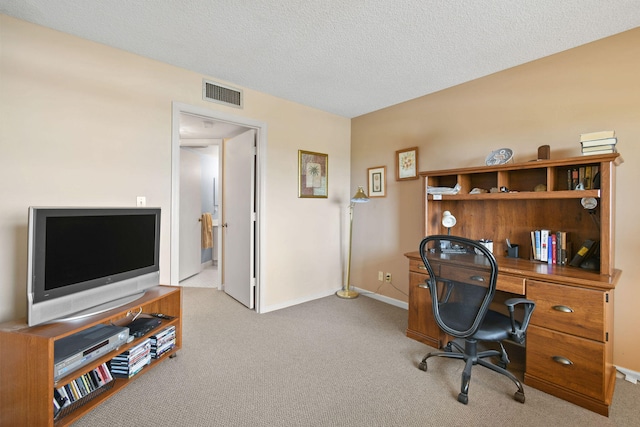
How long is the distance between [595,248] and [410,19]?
2.06 metres

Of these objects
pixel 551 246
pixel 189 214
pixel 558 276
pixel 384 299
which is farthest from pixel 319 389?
pixel 189 214

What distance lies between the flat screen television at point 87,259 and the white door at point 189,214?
2523 millimetres

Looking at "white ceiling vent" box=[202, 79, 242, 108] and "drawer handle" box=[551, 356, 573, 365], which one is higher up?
"white ceiling vent" box=[202, 79, 242, 108]

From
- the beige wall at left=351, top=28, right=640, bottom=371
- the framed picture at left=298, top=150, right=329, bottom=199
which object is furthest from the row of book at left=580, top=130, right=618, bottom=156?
the framed picture at left=298, top=150, right=329, bottom=199

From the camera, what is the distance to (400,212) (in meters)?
3.47

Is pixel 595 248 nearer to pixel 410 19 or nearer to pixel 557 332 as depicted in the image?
pixel 557 332

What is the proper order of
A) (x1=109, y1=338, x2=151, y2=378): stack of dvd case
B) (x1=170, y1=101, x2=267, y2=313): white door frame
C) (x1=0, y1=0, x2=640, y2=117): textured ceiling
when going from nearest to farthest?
(x1=0, y1=0, x2=640, y2=117): textured ceiling < (x1=109, y1=338, x2=151, y2=378): stack of dvd case < (x1=170, y1=101, x2=267, y2=313): white door frame

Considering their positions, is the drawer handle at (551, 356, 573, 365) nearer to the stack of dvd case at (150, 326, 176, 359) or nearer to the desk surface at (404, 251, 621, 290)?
the desk surface at (404, 251, 621, 290)

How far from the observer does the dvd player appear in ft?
5.18

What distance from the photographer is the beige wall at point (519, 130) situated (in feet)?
6.68

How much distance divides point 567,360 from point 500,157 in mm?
1583

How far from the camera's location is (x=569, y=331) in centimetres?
178

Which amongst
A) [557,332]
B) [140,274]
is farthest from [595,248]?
[140,274]

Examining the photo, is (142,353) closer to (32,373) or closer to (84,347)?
(84,347)
